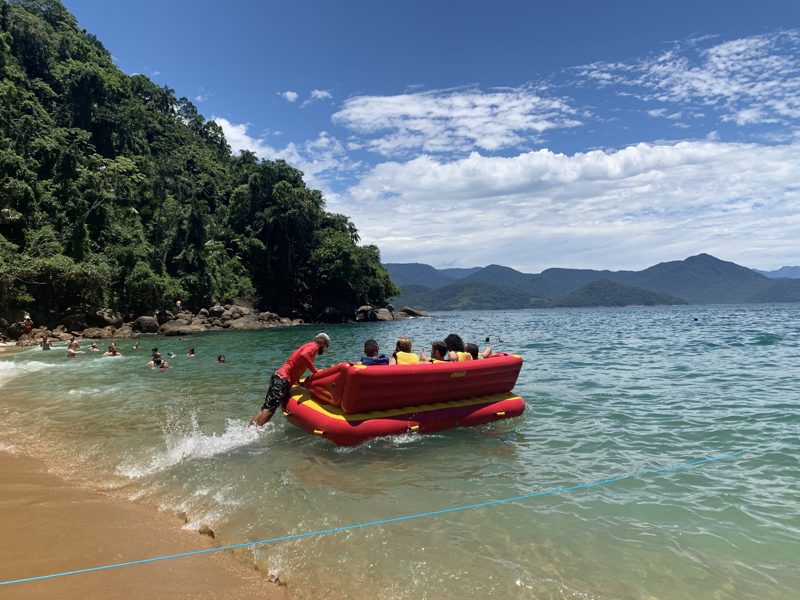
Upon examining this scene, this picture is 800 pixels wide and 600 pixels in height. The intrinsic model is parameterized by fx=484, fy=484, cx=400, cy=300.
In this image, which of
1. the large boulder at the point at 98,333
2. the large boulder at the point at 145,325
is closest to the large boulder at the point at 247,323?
the large boulder at the point at 145,325

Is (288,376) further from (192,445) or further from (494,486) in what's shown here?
(494,486)

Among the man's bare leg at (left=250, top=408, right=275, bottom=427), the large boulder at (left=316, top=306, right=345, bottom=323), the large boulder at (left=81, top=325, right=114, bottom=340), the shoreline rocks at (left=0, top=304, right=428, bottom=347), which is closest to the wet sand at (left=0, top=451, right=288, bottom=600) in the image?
the man's bare leg at (left=250, top=408, right=275, bottom=427)

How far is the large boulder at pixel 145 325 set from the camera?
33.5 metres

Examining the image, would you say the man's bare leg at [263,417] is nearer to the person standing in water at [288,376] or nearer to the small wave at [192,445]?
the person standing in water at [288,376]

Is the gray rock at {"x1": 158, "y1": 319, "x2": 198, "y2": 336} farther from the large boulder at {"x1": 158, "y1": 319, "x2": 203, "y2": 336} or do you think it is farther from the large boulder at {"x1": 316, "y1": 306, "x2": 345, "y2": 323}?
the large boulder at {"x1": 316, "y1": 306, "x2": 345, "y2": 323}

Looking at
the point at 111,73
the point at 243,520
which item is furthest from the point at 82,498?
the point at 111,73

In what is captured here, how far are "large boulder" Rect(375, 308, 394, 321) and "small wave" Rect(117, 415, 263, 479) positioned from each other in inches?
1962

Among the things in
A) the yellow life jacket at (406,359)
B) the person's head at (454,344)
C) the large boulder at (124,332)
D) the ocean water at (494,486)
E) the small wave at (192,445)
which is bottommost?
the large boulder at (124,332)

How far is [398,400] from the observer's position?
7.32 meters

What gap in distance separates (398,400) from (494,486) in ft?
7.75

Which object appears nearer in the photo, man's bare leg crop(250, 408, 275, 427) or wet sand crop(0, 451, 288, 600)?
wet sand crop(0, 451, 288, 600)

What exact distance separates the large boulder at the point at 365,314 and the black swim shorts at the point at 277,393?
47.7 meters

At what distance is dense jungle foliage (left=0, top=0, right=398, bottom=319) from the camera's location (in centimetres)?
3183

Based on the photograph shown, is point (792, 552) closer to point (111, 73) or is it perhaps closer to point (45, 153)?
point (45, 153)
